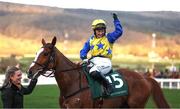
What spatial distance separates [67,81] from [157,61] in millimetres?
47503

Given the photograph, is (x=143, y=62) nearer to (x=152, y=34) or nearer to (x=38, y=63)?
(x=152, y=34)

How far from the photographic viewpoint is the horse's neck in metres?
9.39

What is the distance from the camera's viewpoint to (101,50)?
9672 millimetres

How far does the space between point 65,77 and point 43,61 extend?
575 millimetres

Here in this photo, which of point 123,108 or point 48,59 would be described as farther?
point 123,108

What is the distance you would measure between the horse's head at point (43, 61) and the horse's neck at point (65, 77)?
0.56ft

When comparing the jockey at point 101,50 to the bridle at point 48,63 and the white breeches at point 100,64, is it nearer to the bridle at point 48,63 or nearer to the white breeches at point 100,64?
the white breeches at point 100,64

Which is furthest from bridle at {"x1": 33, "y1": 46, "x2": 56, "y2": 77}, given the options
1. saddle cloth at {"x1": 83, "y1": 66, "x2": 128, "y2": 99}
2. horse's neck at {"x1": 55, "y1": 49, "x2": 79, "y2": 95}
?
saddle cloth at {"x1": 83, "y1": 66, "x2": 128, "y2": 99}

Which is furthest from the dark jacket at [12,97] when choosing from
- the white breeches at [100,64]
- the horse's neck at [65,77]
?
the white breeches at [100,64]

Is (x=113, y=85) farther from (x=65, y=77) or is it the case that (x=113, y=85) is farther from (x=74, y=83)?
(x=65, y=77)

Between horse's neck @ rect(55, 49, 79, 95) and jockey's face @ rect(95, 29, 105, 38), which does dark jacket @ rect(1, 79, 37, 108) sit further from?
jockey's face @ rect(95, 29, 105, 38)

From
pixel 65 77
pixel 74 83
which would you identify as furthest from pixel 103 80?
pixel 65 77

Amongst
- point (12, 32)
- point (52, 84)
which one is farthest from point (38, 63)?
point (12, 32)

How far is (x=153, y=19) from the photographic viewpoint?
7044 cm
